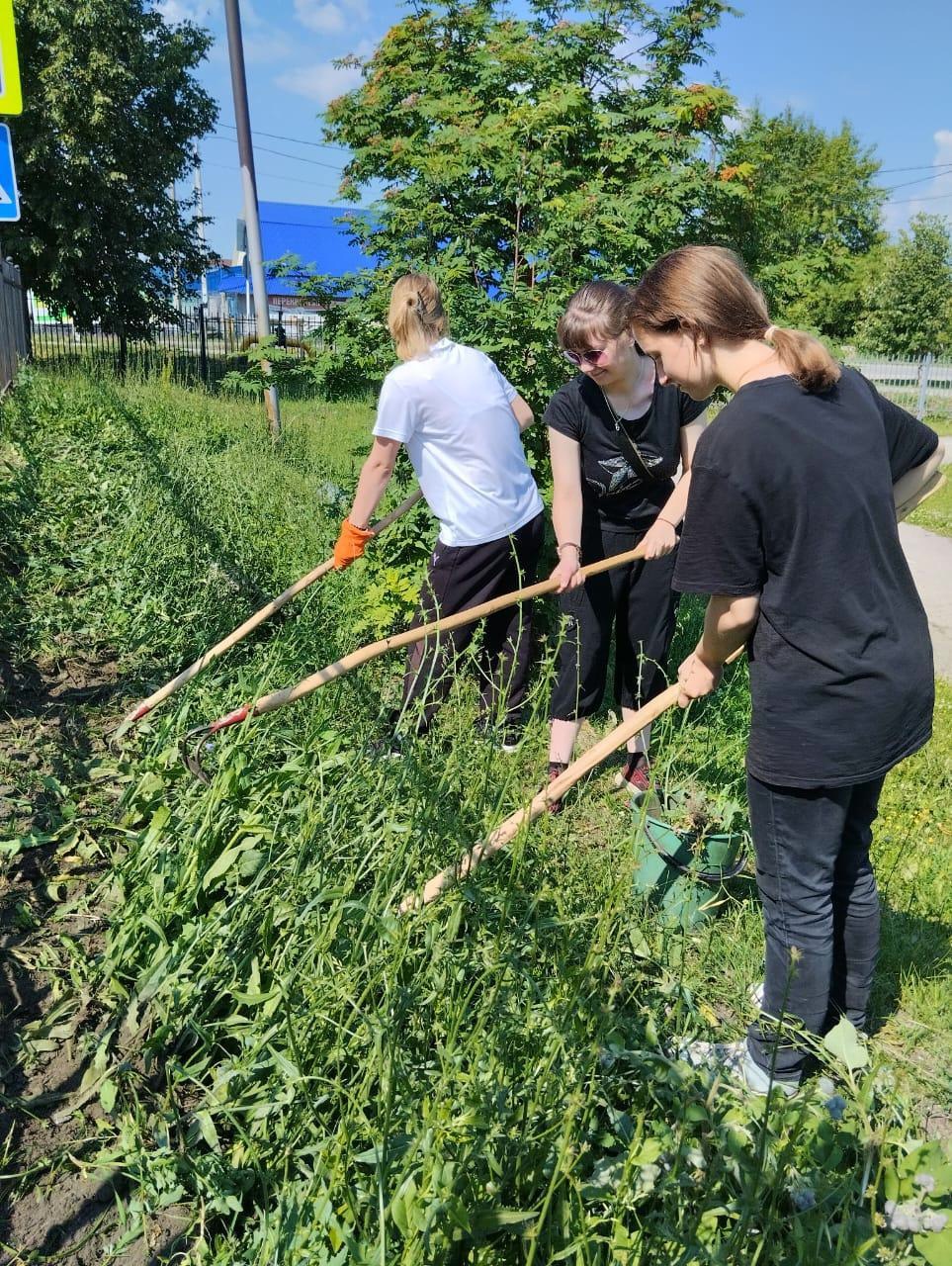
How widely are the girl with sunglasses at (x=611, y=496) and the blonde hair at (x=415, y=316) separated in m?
0.46

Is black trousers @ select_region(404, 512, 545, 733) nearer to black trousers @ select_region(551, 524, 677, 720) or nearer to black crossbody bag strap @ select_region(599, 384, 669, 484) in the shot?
black trousers @ select_region(551, 524, 677, 720)

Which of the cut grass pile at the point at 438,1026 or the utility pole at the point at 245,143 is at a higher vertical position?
the utility pole at the point at 245,143

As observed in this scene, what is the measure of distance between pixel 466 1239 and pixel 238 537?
14.7 ft

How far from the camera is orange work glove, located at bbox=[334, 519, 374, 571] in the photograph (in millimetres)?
3508

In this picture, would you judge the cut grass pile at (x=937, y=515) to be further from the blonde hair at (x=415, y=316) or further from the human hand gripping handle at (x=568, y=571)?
the blonde hair at (x=415, y=316)

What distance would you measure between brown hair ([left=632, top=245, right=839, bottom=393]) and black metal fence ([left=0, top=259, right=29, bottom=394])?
10.2 m

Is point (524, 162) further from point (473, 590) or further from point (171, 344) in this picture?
point (171, 344)

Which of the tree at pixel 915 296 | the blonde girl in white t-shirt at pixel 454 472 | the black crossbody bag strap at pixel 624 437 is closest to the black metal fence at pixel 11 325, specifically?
the blonde girl in white t-shirt at pixel 454 472

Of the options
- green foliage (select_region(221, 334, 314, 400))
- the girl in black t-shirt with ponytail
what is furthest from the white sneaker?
green foliage (select_region(221, 334, 314, 400))

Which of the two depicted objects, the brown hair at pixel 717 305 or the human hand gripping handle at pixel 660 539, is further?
the human hand gripping handle at pixel 660 539

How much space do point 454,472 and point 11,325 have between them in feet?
39.9

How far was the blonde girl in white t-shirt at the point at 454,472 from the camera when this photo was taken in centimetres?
331

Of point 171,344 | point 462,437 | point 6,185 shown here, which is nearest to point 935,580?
point 462,437

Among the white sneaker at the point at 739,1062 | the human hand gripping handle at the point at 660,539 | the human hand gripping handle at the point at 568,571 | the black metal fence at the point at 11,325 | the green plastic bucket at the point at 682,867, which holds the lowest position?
the white sneaker at the point at 739,1062
